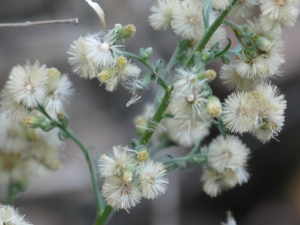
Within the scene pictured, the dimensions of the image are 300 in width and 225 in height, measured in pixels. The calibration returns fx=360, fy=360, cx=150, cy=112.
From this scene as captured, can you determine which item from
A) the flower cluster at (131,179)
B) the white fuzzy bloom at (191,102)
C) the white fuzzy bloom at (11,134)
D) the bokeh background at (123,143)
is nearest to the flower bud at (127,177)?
the flower cluster at (131,179)

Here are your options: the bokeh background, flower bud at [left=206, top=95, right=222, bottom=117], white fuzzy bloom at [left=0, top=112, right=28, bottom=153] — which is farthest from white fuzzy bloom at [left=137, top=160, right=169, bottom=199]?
the bokeh background

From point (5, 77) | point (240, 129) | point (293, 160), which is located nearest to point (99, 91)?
point (5, 77)

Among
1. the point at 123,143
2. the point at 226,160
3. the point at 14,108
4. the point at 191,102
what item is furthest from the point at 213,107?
the point at 123,143

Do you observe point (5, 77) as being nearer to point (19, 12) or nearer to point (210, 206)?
point (19, 12)

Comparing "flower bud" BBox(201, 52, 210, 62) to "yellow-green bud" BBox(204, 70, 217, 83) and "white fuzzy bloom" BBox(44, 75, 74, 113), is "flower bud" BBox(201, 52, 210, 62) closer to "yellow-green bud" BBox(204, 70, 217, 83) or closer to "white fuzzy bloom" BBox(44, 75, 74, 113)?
"yellow-green bud" BBox(204, 70, 217, 83)

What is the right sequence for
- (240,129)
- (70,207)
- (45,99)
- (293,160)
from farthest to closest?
(70,207)
(293,160)
(45,99)
(240,129)
